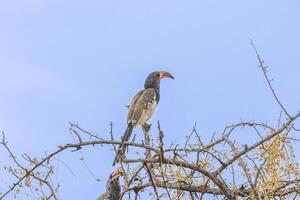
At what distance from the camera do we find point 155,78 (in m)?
7.79

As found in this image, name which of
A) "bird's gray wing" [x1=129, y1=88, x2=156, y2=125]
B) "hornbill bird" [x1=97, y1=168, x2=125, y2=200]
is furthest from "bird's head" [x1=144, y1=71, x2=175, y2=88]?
"hornbill bird" [x1=97, y1=168, x2=125, y2=200]

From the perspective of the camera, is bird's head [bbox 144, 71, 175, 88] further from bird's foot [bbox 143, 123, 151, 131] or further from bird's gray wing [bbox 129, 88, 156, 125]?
bird's foot [bbox 143, 123, 151, 131]

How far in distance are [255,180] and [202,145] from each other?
42 cm

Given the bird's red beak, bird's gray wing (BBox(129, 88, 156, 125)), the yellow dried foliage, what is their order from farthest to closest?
the bird's red beak < bird's gray wing (BBox(129, 88, 156, 125)) < the yellow dried foliage

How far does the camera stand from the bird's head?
7.73 m

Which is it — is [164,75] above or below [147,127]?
above

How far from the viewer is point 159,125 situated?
4145 mm

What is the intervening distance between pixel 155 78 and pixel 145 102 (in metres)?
0.60

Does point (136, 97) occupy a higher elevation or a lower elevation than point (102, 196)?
higher

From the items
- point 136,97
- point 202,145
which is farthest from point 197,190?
point 136,97

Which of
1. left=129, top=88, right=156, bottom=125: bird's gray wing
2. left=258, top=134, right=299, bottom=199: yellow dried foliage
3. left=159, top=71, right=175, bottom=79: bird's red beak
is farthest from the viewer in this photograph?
left=159, top=71, right=175, bottom=79: bird's red beak

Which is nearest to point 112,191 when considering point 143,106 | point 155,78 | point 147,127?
point 147,127

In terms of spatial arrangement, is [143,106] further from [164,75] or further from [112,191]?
[112,191]

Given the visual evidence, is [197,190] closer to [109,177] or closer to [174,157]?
[174,157]
